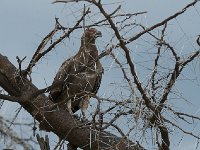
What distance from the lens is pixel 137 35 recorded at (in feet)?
12.8

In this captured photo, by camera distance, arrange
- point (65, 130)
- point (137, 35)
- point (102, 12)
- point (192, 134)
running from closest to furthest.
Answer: point (102, 12) < point (137, 35) < point (192, 134) < point (65, 130)

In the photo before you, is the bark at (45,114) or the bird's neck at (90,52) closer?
the bird's neck at (90,52)

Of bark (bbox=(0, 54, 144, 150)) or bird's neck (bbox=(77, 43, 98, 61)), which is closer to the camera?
bird's neck (bbox=(77, 43, 98, 61))

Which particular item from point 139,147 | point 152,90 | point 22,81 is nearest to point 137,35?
point 152,90

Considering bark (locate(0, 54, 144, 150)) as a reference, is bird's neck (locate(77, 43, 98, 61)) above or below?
above

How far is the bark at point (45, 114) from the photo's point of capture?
4.59 m

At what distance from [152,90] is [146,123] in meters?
0.29

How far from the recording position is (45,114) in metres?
4.74

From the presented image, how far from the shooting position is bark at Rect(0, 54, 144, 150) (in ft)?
15.1

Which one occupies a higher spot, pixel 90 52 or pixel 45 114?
pixel 90 52

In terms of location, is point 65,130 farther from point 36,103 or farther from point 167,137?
point 167,137

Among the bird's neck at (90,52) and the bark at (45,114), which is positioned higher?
the bird's neck at (90,52)

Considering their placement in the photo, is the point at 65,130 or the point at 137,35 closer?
the point at 137,35

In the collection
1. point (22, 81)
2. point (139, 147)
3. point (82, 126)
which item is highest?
point (22, 81)
